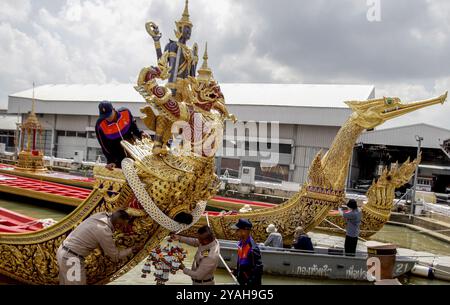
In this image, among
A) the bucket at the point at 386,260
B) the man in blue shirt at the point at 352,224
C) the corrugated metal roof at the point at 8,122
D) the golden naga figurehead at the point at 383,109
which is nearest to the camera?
the bucket at the point at 386,260

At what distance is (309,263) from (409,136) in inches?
564

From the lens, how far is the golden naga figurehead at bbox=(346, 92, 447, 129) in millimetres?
7676

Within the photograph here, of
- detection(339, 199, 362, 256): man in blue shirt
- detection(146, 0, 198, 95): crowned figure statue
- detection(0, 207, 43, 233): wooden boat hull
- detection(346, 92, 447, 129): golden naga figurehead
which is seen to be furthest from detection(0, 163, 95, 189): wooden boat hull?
detection(146, 0, 198, 95): crowned figure statue

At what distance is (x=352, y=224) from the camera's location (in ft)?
21.2

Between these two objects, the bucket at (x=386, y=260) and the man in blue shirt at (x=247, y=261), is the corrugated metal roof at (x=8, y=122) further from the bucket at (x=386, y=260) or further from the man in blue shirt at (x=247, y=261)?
the bucket at (x=386, y=260)

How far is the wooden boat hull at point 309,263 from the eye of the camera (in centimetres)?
620

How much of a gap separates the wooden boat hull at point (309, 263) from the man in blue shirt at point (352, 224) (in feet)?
0.61

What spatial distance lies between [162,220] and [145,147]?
2.71 feet

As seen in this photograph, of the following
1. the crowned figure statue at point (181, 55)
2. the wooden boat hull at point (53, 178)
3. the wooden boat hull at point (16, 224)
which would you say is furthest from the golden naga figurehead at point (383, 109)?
the wooden boat hull at point (53, 178)

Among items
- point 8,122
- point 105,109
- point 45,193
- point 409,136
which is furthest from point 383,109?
point 8,122

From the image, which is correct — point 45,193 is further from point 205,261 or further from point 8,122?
point 8,122

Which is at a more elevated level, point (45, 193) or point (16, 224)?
point (16, 224)

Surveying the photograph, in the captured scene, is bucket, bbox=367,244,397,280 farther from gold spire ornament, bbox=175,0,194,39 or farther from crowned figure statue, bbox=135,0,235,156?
gold spire ornament, bbox=175,0,194,39
